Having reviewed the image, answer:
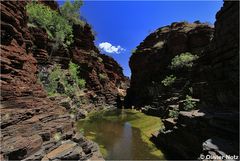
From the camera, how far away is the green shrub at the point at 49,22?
132ft

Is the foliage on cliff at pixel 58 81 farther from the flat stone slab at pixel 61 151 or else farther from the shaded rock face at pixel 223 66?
the shaded rock face at pixel 223 66

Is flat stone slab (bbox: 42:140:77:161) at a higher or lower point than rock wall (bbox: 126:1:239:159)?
lower

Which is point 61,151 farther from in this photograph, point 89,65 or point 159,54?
point 159,54

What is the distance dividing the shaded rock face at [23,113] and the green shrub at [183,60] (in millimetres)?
37334

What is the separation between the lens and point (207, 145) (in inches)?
480

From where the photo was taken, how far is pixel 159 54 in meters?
62.7

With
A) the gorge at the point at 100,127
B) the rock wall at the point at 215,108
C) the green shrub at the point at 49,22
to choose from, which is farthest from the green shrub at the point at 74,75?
the rock wall at the point at 215,108

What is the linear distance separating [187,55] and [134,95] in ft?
94.5

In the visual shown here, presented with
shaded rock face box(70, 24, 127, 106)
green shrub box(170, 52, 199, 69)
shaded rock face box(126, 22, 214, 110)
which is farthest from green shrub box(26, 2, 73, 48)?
green shrub box(170, 52, 199, 69)

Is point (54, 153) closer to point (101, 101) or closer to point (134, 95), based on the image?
point (101, 101)

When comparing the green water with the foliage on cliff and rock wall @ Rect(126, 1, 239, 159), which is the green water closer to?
rock wall @ Rect(126, 1, 239, 159)

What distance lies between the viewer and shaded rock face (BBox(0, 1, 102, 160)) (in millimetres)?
12117

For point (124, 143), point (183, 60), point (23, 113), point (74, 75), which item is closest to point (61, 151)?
point (23, 113)

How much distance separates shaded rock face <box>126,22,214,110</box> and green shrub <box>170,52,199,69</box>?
1.64m
